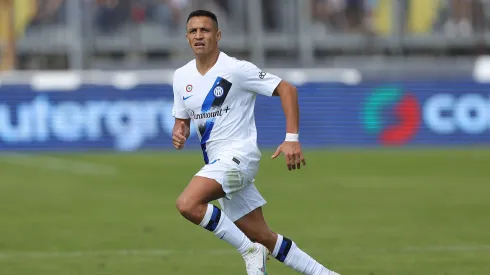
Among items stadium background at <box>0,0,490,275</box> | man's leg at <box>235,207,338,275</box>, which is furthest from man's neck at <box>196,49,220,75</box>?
stadium background at <box>0,0,490,275</box>

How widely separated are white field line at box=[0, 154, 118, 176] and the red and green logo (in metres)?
5.42

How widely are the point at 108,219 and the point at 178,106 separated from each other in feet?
19.6

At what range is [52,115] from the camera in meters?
22.3

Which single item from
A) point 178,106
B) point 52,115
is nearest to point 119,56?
point 52,115

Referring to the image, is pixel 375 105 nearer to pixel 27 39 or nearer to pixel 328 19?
pixel 328 19

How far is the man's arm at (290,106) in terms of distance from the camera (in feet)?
25.0

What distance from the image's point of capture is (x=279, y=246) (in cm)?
804

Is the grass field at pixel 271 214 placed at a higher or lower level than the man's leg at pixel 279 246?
lower

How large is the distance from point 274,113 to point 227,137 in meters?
14.7

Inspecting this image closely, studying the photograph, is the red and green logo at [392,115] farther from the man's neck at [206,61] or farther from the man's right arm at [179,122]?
the man's neck at [206,61]

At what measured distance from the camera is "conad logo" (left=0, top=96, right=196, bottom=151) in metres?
22.2

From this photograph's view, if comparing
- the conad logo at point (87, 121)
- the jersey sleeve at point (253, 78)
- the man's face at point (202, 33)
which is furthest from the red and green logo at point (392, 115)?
the man's face at point (202, 33)

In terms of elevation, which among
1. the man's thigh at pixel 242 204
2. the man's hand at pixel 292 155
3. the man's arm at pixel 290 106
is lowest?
the man's thigh at pixel 242 204

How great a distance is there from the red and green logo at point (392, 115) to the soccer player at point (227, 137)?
48.4 ft
